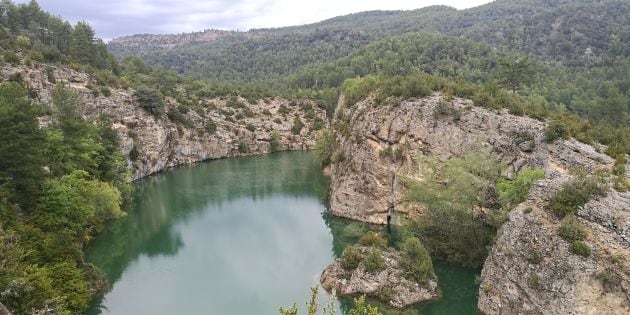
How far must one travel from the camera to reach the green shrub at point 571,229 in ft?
69.1

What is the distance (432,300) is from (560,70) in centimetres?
9505

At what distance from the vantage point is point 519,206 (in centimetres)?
2467

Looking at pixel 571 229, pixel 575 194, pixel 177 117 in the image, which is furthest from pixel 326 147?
pixel 571 229

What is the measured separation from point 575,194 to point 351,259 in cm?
1313

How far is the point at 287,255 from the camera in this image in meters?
35.0

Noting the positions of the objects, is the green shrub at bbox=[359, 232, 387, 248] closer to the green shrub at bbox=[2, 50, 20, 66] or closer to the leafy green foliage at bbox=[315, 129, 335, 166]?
the leafy green foliage at bbox=[315, 129, 335, 166]

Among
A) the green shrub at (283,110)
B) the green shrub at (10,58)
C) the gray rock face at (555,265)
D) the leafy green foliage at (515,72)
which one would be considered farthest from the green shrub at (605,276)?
the green shrub at (283,110)

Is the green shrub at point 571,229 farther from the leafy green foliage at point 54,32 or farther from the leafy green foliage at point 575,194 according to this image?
the leafy green foliage at point 54,32

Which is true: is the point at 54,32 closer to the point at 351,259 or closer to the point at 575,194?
the point at 351,259

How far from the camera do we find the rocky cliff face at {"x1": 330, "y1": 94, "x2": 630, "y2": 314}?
66.4 ft

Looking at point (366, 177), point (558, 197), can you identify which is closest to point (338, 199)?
point (366, 177)

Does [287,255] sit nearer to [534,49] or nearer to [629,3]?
[534,49]

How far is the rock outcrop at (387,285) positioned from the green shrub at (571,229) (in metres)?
8.69

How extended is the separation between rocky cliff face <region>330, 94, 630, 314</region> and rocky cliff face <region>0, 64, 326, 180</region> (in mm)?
31776
